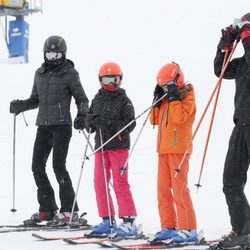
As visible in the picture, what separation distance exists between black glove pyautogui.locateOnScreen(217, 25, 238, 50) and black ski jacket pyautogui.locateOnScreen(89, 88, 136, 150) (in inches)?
54.9

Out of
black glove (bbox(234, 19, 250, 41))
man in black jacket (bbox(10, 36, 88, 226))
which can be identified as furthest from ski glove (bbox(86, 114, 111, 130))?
black glove (bbox(234, 19, 250, 41))

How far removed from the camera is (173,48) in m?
23.3

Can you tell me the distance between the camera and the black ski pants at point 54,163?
6.86 m

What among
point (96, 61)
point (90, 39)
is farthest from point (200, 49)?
point (90, 39)

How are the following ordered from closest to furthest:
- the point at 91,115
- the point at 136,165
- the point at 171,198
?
the point at 171,198 < the point at 91,115 < the point at 136,165

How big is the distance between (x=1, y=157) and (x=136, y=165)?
104 inches

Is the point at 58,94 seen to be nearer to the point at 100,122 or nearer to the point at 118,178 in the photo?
the point at 100,122

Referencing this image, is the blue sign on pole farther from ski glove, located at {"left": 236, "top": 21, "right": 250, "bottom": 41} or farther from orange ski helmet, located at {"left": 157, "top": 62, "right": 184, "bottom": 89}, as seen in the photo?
ski glove, located at {"left": 236, "top": 21, "right": 250, "bottom": 41}

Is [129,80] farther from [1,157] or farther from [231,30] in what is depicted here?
[231,30]

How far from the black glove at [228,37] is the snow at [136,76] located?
1790 mm

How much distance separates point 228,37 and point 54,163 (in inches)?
100.0

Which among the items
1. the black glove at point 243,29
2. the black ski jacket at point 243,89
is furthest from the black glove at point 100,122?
the black glove at point 243,29

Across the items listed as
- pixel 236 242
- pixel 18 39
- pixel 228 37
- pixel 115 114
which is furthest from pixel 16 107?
pixel 18 39

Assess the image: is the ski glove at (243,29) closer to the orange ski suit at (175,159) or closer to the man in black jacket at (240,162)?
the man in black jacket at (240,162)
